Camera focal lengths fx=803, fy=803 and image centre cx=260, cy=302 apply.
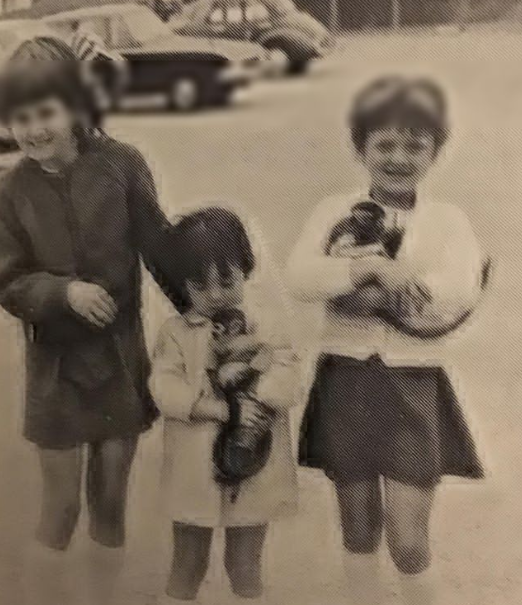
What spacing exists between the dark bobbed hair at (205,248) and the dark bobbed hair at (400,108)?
145 millimetres

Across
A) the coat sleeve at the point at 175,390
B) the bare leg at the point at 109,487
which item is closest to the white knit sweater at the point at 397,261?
the coat sleeve at the point at 175,390

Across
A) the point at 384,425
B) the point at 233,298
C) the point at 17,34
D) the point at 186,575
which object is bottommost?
the point at 186,575

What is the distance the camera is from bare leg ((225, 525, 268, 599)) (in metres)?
0.79

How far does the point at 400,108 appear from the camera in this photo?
0.74 meters

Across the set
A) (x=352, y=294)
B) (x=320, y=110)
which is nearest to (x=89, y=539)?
(x=352, y=294)

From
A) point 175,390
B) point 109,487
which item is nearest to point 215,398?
point 175,390

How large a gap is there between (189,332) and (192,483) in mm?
150

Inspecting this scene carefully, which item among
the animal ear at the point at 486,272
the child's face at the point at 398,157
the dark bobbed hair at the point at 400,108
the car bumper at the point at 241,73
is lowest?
the animal ear at the point at 486,272

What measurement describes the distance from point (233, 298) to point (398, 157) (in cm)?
21

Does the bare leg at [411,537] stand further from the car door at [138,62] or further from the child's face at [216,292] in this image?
the car door at [138,62]

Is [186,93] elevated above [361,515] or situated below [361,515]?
above

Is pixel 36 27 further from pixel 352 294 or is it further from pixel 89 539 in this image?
pixel 89 539

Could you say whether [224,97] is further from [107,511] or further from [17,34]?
[107,511]

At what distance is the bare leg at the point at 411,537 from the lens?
2.50 feet
